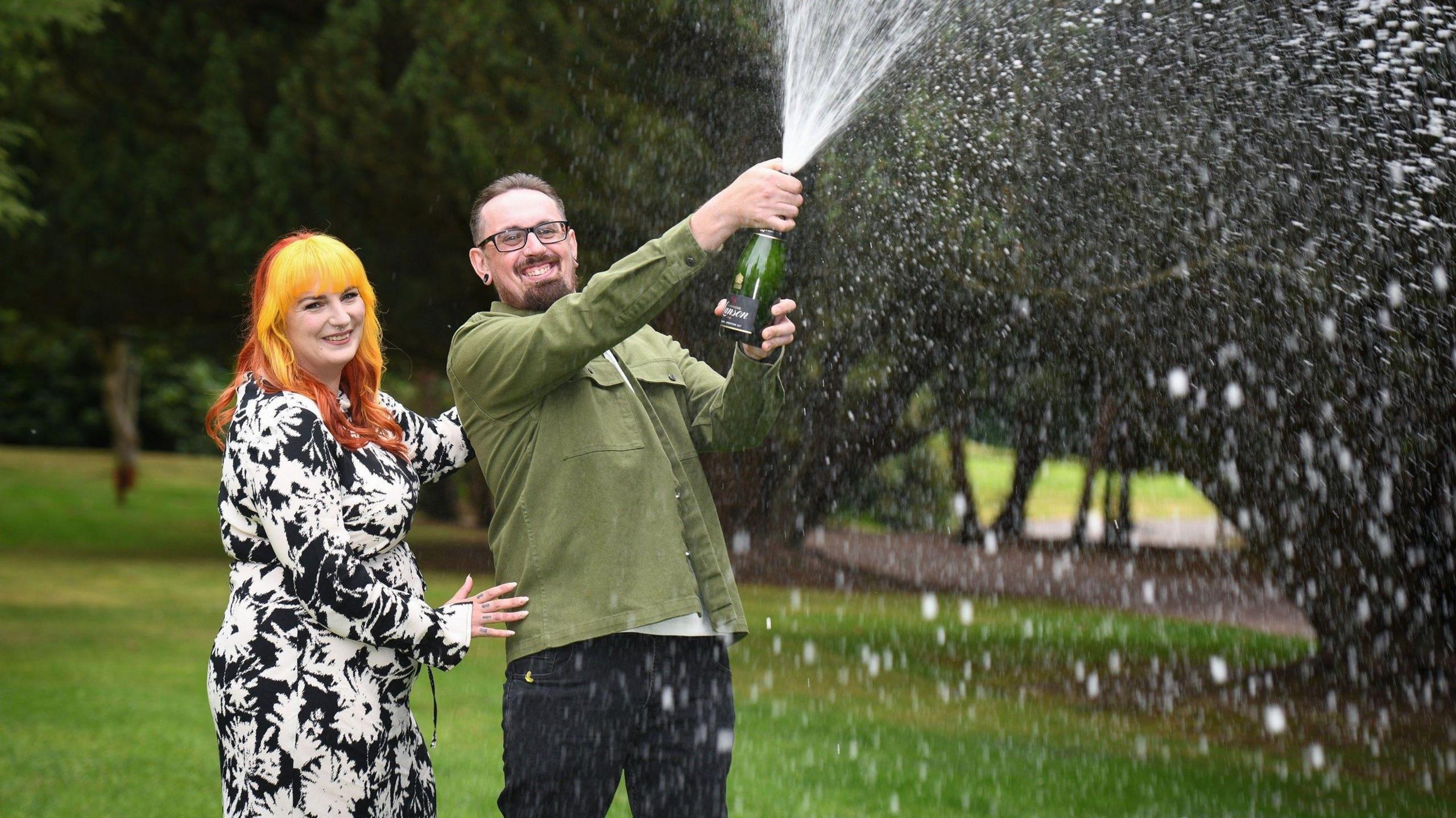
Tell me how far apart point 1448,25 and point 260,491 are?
6040 millimetres

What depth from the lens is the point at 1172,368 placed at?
9055 millimetres

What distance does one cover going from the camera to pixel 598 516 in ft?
9.73

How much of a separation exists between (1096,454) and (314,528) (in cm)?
1239

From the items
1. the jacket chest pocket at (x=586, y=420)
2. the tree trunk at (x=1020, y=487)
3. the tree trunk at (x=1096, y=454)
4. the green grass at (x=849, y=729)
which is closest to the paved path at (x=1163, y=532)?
the tree trunk at (x=1096, y=454)

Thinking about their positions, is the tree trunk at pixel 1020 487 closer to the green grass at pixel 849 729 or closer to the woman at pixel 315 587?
the green grass at pixel 849 729

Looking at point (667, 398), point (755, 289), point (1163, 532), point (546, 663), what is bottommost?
point (1163, 532)

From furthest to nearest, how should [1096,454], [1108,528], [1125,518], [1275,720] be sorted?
1. [1108,528]
2. [1125,518]
3. [1096,454]
4. [1275,720]

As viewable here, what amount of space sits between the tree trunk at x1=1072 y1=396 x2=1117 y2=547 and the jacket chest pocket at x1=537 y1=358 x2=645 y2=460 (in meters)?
7.89

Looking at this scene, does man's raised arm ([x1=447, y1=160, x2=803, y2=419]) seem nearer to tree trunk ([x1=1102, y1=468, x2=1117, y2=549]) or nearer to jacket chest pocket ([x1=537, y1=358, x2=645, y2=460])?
jacket chest pocket ([x1=537, y1=358, x2=645, y2=460])

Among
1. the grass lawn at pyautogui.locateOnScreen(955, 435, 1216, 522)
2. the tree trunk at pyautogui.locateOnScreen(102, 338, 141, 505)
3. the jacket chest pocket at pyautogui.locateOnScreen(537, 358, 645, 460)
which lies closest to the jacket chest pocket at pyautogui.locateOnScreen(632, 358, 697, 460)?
the jacket chest pocket at pyautogui.locateOnScreen(537, 358, 645, 460)

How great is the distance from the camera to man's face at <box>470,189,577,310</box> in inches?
119

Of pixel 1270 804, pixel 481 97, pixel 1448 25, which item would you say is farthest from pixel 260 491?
pixel 481 97

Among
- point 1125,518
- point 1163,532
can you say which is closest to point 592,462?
point 1125,518

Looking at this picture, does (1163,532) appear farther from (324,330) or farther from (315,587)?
(315,587)
